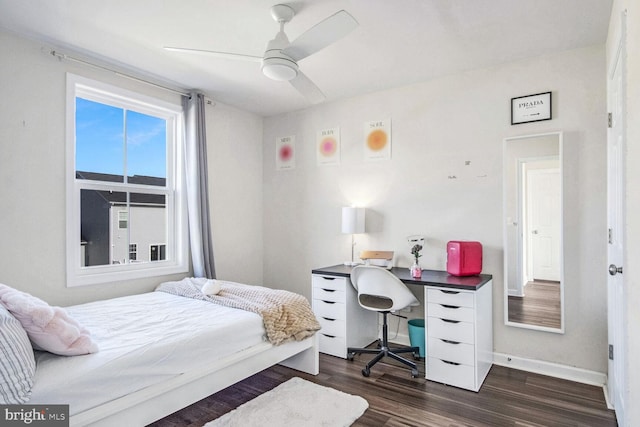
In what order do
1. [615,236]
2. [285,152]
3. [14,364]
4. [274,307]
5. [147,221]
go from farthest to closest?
1. [285,152]
2. [147,221]
3. [274,307]
4. [615,236]
5. [14,364]

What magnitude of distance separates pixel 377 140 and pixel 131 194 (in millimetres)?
2446

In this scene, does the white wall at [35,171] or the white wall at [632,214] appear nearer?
the white wall at [632,214]

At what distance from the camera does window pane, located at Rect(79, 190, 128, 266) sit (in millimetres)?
3025

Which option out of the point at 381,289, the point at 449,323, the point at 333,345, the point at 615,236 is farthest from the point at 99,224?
the point at 615,236

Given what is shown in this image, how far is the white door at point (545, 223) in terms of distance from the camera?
2.82m

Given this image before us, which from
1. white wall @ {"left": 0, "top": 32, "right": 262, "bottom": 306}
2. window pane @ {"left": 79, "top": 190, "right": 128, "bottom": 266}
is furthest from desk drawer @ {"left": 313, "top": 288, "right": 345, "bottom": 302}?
window pane @ {"left": 79, "top": 190, "right": 128, "bottom": 266}

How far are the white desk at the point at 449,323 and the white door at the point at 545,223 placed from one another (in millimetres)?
409

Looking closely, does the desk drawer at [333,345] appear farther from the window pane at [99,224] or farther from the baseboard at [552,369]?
the window pane at [99,224]

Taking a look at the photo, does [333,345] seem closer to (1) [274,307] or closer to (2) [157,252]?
(1) [274,307]

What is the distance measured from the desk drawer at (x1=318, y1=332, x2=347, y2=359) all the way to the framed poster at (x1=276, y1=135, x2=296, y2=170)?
6.66 feet

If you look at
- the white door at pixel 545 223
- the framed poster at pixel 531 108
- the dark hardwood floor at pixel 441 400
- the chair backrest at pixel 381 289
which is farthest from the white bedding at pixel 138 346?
the framed poster at pixel 531 108

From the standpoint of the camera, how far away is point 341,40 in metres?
2.66

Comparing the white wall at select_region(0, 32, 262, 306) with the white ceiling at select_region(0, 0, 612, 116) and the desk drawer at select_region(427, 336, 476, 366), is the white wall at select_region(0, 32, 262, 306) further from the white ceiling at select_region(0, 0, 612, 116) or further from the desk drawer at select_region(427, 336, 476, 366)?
Answer: the desk drawer at select_region(427, 336, 476, 366)

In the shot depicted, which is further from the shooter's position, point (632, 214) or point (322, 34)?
point (322, 34)
